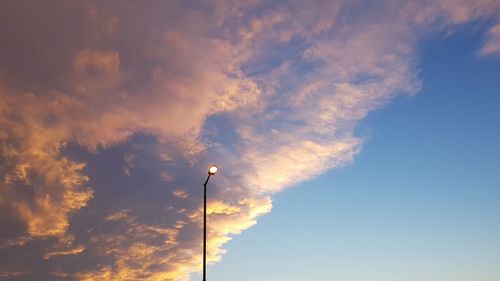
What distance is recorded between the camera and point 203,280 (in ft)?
61.5

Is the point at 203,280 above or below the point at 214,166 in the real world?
below

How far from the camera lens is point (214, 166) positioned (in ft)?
64.1

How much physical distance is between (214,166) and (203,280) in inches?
212
